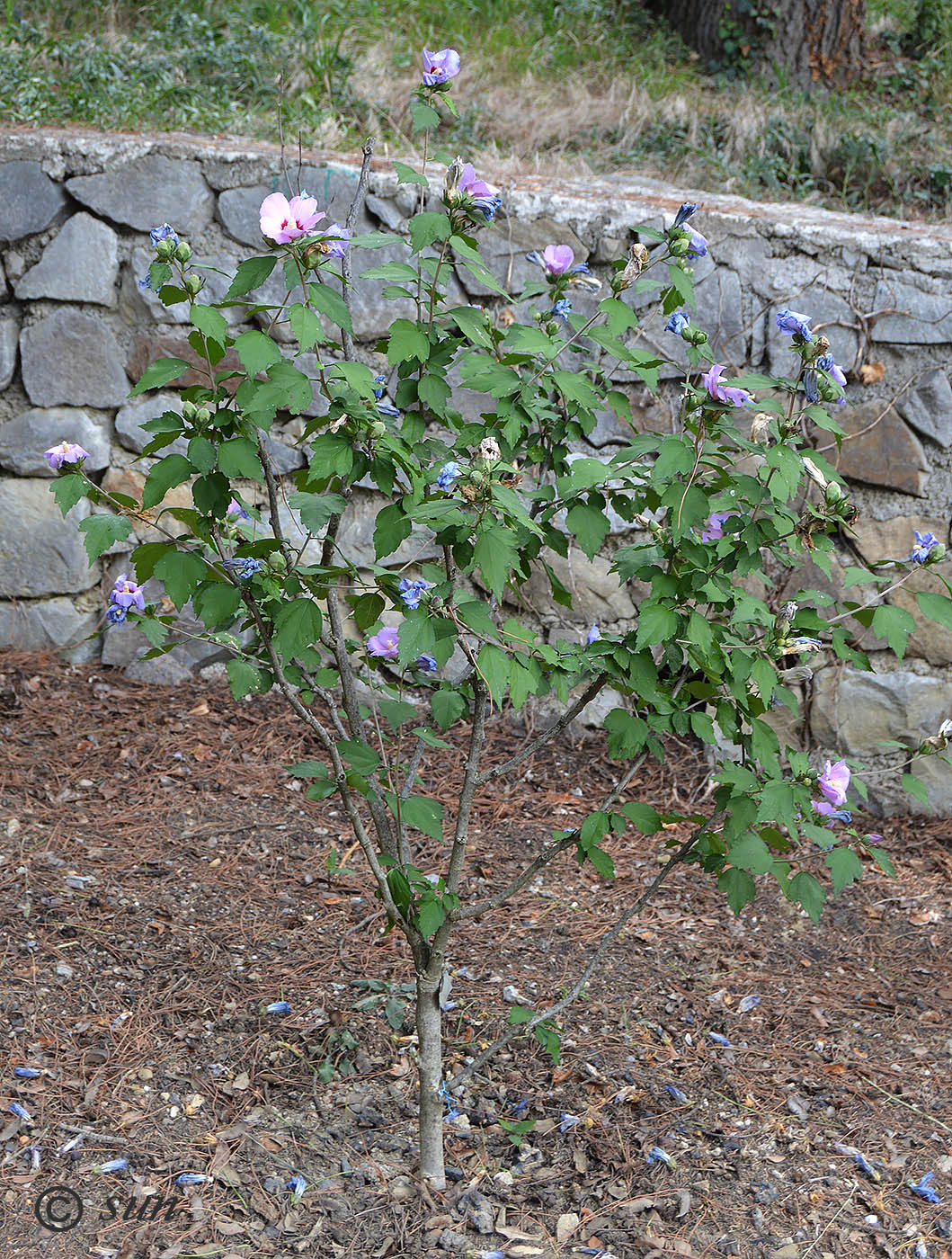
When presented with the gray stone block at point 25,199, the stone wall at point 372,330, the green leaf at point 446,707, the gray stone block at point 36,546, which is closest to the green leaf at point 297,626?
the green leaf at point 446,707

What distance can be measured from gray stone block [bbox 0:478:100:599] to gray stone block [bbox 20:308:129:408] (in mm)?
271

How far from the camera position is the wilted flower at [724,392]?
1514mm

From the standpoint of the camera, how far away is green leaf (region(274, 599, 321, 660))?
1365 mm

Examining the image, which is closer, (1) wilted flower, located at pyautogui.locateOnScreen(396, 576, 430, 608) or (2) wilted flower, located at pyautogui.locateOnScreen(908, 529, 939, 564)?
(1) wilted flower, located at pyautogui.locateOnScreen(396, 576, 430, 608)

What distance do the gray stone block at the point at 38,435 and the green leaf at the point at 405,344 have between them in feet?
6.77

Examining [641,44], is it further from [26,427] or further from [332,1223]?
[332,1223]

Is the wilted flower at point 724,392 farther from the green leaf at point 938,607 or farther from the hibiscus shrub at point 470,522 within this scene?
the green leaf at point 938,607

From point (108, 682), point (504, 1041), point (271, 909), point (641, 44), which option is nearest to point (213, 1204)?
point (504, 1041)

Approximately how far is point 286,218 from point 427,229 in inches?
6.7

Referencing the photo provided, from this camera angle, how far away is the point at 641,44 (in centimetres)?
545

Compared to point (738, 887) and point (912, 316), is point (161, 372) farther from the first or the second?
point (912, 316)

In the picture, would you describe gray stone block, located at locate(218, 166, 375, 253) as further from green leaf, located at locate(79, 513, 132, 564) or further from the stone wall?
green leaf, located at locate(79, 513, 132, 564)

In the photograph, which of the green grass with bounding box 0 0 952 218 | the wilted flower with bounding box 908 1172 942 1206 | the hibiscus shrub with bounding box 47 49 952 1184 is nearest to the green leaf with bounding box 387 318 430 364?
the hibiscus shrub with bounding box 47 49 952 1184

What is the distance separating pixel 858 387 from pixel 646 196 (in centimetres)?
98
